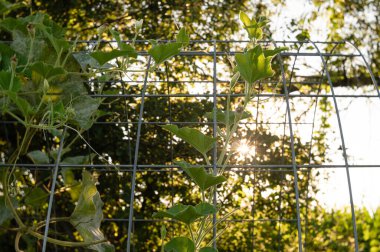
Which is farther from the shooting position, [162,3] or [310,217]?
[310,217]

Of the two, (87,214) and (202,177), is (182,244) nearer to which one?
(202,177)

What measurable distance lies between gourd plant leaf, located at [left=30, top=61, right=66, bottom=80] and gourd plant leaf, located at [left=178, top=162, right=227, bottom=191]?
0.57 m

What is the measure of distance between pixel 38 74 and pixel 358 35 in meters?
3.05

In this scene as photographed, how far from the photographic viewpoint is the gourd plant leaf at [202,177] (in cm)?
193

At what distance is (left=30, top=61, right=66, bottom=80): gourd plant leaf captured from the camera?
227cm

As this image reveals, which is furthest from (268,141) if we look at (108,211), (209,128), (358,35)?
(358,35)

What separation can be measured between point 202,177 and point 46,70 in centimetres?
67

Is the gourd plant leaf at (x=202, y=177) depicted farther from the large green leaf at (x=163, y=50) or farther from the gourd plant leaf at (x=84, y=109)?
the gourd plant leaf at (x=84, y=109)

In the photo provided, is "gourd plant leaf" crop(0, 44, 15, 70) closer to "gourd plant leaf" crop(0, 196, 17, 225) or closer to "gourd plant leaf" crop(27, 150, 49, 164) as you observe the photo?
"gourd plant leaf" crop(0, 196, 17, 225)

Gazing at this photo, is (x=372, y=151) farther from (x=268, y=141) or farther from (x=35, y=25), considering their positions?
(x=35, y=25)

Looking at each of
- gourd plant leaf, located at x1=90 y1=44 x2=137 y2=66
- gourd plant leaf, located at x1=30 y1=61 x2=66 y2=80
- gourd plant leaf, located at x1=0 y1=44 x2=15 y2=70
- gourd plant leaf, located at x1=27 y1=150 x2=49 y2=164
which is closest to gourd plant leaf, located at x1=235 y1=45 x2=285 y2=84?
gourd plant leaf, located at x1=90 y1=44 x2=137 y2=66

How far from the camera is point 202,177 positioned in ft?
6.43

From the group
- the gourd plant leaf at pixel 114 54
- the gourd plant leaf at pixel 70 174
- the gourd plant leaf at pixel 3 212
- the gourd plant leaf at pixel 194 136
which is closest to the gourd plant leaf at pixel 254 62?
the gourd plant leaf at pixel 194 136

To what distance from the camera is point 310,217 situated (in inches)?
183
